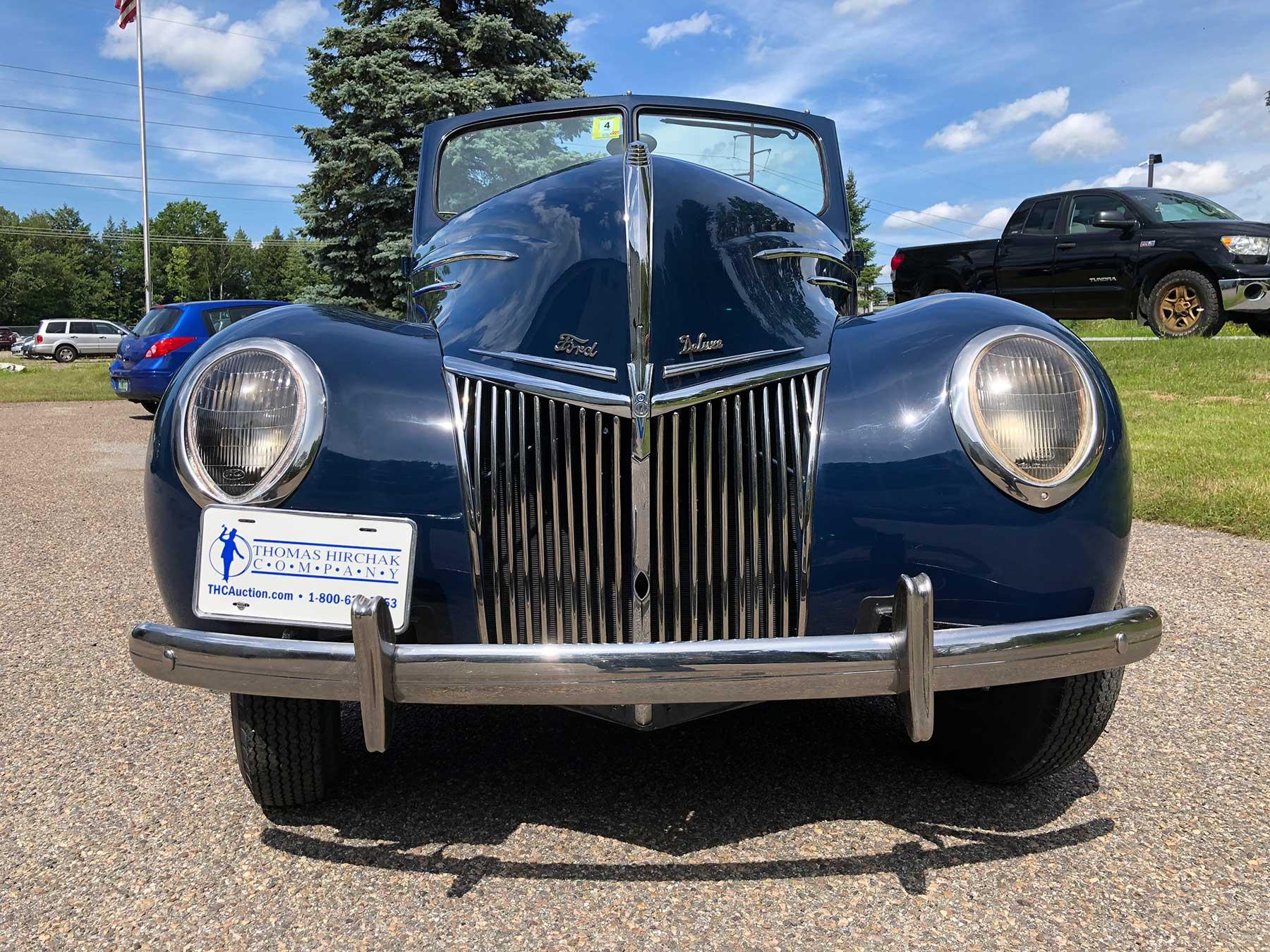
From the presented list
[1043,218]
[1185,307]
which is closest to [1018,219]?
[1043,218]

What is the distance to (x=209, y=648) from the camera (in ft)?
5.69

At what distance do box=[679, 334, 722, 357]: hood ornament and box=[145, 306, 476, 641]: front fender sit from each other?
52cm

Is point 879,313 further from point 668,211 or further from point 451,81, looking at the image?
point 451,81

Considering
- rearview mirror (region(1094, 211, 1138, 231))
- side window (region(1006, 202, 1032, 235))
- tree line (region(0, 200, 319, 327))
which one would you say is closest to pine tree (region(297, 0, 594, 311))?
side window (region(1006, 202, 1032, 235))

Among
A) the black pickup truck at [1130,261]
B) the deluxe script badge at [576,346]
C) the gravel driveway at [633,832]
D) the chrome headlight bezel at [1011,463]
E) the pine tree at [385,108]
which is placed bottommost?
the gravel driveway at [633,832]

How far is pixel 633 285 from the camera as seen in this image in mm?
2113

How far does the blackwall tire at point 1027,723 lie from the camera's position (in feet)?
6.81

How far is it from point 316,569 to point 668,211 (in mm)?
1139

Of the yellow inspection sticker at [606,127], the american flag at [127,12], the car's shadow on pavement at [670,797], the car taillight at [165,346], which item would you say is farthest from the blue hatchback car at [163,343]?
the american flag at [127,12]

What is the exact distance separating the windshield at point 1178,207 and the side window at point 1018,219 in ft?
3.91

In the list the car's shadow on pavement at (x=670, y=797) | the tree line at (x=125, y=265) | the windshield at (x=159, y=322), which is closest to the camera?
the car's shadow on pavement at (x=670, y=797)

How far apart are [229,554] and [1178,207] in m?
11.5

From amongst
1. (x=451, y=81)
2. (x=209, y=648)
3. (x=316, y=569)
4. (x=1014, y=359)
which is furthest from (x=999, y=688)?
(x=451, y=81)

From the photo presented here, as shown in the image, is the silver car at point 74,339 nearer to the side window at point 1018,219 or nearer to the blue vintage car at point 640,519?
the side window at point 1018,219
